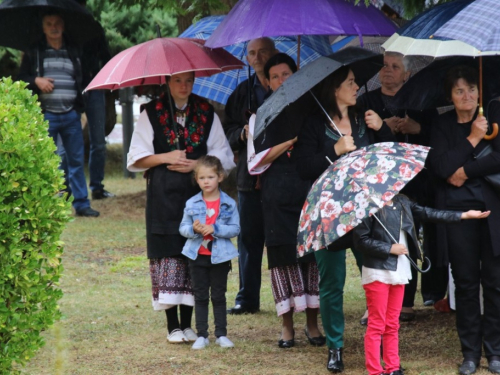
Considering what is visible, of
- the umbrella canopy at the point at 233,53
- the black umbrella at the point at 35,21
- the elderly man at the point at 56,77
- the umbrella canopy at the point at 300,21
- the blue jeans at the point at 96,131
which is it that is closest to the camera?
the umbrella canopy at the point at 300,21

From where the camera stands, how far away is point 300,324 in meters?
6.76

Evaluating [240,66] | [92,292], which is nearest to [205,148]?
[240,66]

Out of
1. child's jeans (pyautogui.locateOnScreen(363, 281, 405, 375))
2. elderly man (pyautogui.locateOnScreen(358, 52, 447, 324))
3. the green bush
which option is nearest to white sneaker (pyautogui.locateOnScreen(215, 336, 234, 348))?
elderly man (pyautogui.locateOnScreen(358, 52, 447, 324))

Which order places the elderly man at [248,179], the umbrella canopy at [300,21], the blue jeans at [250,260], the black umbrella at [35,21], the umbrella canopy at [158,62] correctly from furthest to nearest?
the black umbrella at [35,21] → the blue jeans at [250,260] → the elderly man at [248,179] → the umbrella canopy at [158,62] → the umbrella canopy at [300,21]

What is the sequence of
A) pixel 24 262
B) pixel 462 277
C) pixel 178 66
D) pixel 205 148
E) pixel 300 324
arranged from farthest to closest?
pixel 300 324 → pixel 205 148 → pixel 178 66 → pixel 462 277 → pixel 24 262

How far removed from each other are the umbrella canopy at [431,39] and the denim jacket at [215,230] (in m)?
1.64

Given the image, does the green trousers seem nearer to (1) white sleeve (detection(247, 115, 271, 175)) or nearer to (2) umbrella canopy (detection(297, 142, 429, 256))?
(2) umbrella canopy (detection(297, 142, 429, 256))

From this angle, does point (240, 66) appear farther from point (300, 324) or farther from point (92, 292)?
point (92, 292)

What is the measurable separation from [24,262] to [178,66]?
1.87 meters

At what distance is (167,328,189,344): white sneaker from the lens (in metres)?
6.21

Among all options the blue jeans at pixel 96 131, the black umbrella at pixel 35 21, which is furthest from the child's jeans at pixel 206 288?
the blue jeans at pixel 96 131

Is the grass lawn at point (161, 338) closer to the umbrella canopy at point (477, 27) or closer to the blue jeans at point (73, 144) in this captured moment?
the umbrella canopy at point (477, 27)

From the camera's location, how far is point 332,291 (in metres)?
5.47

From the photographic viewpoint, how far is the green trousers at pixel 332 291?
17.9 feet
